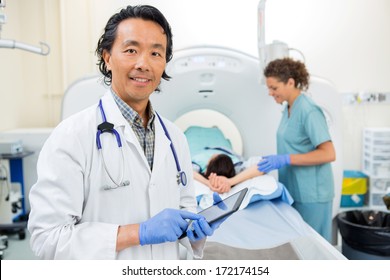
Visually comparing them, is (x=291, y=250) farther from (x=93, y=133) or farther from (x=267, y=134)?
(x=93, y=133)

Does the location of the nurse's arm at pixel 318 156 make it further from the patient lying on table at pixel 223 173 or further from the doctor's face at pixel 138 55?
the doctor's face at pixel 138 55

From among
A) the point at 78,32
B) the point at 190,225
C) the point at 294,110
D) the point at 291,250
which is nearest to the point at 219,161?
the point at 294,110

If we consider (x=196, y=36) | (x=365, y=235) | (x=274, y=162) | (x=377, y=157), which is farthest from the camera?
(x=365, y=235)

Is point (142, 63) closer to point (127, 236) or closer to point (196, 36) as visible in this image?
point (127, 236)

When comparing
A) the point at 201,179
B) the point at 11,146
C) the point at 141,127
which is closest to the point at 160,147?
the point at 141,127

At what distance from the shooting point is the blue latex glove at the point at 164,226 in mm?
711

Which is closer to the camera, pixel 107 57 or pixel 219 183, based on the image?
pixel 107 57

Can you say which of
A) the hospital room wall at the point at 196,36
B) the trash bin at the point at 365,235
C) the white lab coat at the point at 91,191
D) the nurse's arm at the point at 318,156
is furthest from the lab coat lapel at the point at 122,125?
the trash bin at the point at 365,235

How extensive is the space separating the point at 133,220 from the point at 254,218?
0.73 metres

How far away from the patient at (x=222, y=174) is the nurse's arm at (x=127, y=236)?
0.89 m

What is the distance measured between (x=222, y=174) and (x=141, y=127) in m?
1.00

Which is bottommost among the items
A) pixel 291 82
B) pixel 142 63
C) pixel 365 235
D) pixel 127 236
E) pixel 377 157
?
pixel 365 235

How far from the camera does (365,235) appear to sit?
1707mm

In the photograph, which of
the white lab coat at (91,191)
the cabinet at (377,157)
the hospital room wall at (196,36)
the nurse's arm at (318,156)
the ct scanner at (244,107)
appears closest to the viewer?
the white lab coat at (91,191)
